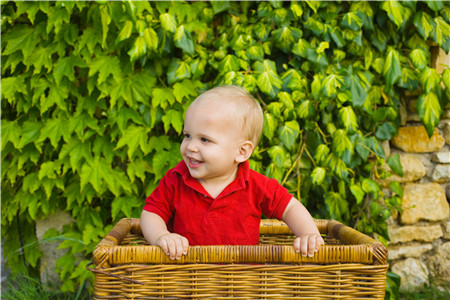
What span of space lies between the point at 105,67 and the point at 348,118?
3.98 ft

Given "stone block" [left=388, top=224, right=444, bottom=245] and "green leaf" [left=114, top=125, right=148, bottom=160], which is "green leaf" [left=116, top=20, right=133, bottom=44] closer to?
"green leaf" [left=114, top=125, right=148, bottom=160]

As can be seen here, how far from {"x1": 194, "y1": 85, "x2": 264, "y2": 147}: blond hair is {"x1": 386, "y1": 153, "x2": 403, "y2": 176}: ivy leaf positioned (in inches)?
44.7

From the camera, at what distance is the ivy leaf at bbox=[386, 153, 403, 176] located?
2.57 metres

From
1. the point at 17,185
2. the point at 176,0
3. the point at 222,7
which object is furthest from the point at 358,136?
the point at 17,185

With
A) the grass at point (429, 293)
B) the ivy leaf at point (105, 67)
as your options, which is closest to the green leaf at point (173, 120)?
the ivy leaf at point (105, 67)

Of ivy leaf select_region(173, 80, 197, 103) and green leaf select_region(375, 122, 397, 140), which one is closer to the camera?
ivy leaf select_region(173, 80, 197, 103)

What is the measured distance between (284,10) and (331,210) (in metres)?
1.04

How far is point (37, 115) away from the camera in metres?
2.57

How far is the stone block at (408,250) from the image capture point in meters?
2.72

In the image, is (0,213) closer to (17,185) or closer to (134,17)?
(17,185)

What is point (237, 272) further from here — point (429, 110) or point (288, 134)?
point (429, 110)

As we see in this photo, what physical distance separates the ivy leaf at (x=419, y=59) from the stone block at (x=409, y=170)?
49 cm

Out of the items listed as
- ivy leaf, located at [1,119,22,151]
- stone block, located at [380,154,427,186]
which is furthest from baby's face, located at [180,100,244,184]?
stone block, located at [380,154,427,186]

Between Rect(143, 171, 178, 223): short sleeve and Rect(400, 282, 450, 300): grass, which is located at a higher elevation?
Rect(143, 171, 178, 223): short sleeve
